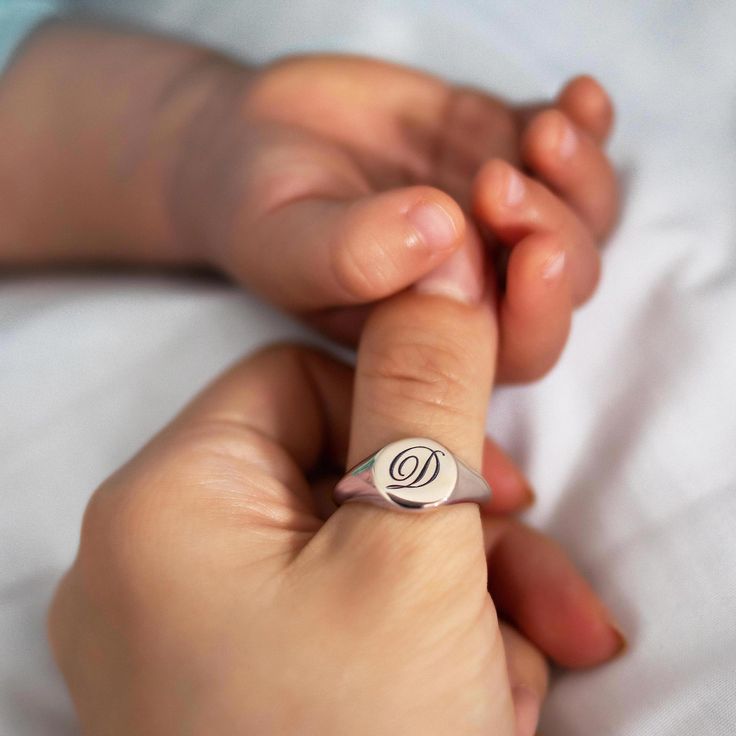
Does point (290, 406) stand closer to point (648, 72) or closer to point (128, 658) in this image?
point (128, 658)

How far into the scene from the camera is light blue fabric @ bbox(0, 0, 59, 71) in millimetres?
1028

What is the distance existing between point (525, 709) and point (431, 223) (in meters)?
0.32

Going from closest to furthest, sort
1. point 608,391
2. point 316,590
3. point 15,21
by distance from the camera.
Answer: point 316,590 → point 608,391 → point 15,21

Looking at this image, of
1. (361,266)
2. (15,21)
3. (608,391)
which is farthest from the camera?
(15,21)

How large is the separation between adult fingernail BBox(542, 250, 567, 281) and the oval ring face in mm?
175

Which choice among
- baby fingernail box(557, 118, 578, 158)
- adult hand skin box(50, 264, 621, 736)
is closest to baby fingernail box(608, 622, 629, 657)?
adult hand skin box(50, 264, 621, 736)

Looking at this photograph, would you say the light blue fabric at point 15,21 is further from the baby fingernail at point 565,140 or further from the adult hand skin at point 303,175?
the baby fingernail at point 565,140

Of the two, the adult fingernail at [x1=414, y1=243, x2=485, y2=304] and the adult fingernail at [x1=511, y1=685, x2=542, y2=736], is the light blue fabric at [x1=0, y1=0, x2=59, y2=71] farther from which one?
the adult fingernail at [x1=511, y1=685, x2=542, y2=736]

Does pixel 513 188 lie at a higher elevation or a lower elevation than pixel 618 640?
higher

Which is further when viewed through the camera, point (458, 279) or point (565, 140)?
point (565, 140)

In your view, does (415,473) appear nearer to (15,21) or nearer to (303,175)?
(303,175)

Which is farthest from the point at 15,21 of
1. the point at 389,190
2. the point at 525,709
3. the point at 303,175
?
the point at 525,709

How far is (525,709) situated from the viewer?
1.72ft

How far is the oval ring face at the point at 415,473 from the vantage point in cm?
46
